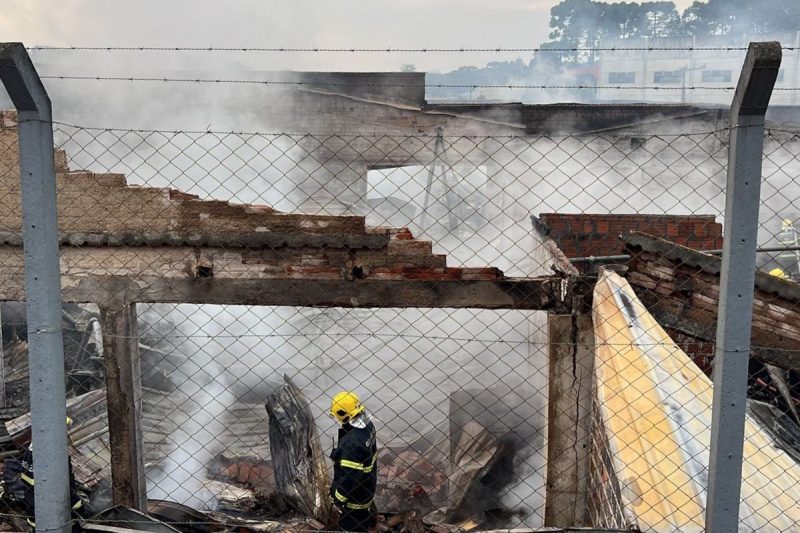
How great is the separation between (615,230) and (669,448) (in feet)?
24.4

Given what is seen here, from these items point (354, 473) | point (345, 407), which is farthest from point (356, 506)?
point (345, 407)

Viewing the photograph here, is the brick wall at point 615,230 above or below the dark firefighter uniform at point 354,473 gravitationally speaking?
above

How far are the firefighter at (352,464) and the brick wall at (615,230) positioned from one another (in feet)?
16.2

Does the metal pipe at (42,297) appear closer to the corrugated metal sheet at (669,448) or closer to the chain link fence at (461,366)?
the chain link fence at (461,366)

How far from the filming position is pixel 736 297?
247 centimetres

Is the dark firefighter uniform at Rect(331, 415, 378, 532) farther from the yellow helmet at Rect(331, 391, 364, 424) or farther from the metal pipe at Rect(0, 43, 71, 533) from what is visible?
the metal pipe at Rect(0, 43, 71, 533)

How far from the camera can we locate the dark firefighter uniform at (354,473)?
589 cm

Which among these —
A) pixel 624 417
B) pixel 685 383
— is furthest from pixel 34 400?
pixel 685 383

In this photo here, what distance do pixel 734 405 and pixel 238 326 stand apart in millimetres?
11541

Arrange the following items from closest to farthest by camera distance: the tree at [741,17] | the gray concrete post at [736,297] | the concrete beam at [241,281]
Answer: the gray concrete post at [736,297] < the concrete beam at [241,281] < the tree at [741,17]

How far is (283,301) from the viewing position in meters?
6.24

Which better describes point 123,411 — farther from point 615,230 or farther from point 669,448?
point 615,230

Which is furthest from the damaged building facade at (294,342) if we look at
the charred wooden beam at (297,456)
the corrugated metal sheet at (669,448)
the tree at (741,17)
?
the tree at (741,17)

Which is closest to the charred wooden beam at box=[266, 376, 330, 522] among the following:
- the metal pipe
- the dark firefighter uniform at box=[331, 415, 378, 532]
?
the dark firefighter uniform at box=[331, 415, 378, 532]
